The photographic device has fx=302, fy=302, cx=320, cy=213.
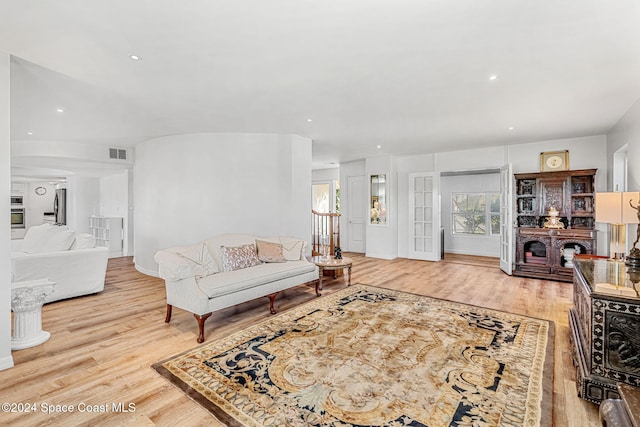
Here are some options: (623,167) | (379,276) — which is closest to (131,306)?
(379,276)

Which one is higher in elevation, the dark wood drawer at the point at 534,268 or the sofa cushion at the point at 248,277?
the sofa cushion at the point at 248,277

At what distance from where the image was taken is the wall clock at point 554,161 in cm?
569

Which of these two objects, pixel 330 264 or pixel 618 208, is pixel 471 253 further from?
pixel 618 208

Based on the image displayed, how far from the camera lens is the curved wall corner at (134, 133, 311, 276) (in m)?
5.42

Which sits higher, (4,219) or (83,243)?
(4,219)

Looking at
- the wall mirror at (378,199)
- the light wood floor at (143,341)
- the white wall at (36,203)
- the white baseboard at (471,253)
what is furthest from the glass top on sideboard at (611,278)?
the white wall at (36,203)

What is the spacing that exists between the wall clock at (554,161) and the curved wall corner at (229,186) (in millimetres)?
4642

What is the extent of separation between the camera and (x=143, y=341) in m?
3.02

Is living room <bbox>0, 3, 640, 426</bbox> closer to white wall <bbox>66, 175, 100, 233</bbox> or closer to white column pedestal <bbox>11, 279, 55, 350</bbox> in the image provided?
white column pedestal <bbox>11, 279, 55, 350</bbox>

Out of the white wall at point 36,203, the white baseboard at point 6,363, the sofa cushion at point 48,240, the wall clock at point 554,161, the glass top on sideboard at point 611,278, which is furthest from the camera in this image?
the white wall at point 36,203

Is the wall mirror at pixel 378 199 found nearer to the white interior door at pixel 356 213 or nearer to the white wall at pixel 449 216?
the white interior door at pixel 356 213

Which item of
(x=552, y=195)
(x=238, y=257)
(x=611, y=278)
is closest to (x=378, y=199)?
(x=552, y=195)

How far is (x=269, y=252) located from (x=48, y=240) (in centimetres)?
338

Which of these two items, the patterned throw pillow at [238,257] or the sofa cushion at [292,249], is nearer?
the patterned throw pillow at [238,257]
